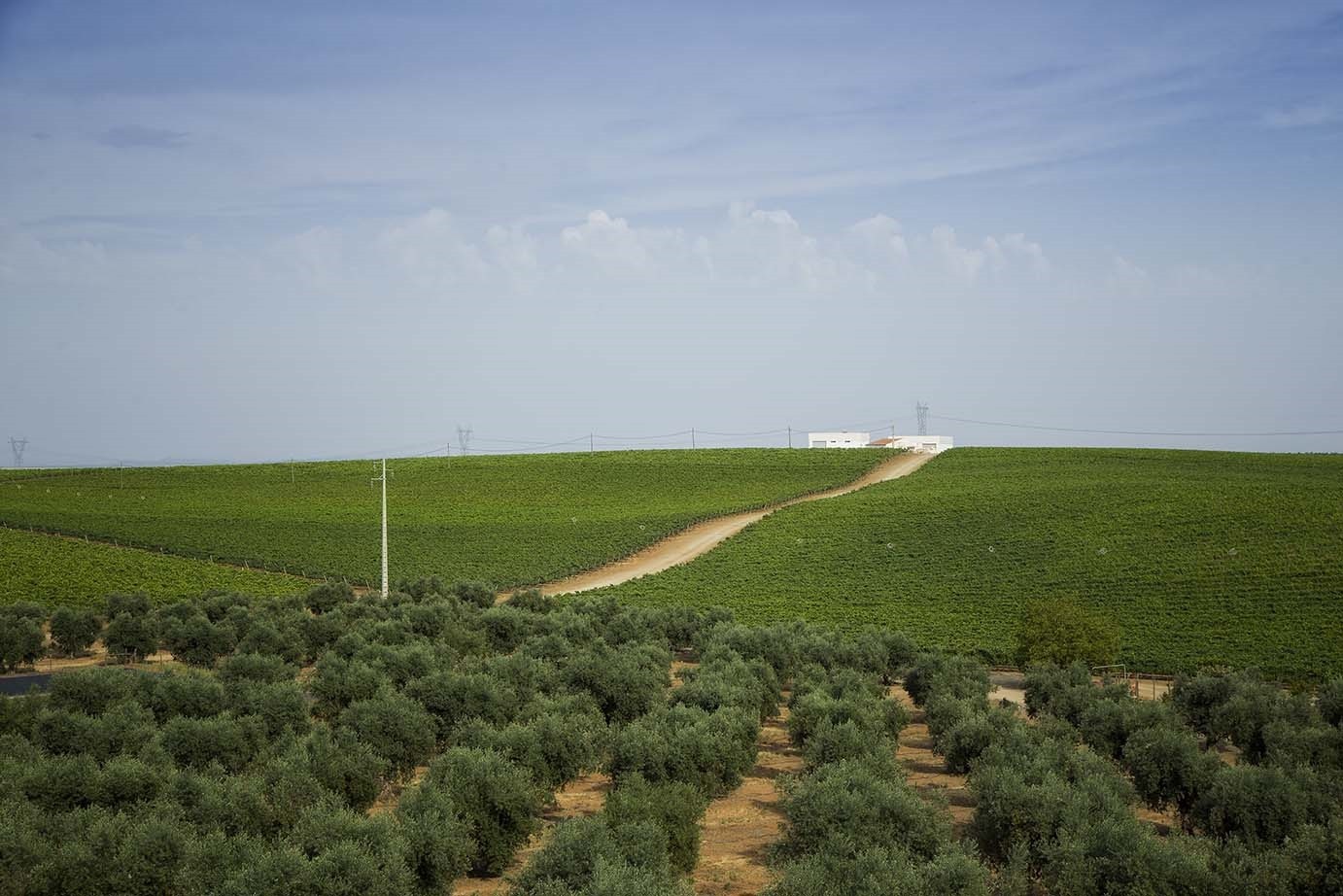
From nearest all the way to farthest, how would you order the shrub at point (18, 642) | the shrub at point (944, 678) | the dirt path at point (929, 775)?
the dirt path at point (929, 775)
the shrub at point (944, 678)
the shrub at point (18, 642)

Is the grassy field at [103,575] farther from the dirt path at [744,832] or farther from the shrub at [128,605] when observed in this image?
the dirt path at [744,832]

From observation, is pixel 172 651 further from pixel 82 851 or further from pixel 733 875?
pixel 733 875

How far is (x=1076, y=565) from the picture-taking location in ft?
211

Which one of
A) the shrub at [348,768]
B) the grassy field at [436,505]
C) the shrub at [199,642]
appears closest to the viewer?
the shrub at [348,768]

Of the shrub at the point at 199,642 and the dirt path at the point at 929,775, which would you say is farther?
the shrub at the point at 199,642

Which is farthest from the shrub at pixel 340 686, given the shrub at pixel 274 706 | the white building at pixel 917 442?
the white building at pixel 917 442

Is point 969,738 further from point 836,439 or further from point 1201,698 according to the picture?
point 836,439

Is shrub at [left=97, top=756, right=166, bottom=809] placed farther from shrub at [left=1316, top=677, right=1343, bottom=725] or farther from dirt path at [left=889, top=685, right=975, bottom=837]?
shrub at [left=1316, top=677, right=1343, bottom=725]

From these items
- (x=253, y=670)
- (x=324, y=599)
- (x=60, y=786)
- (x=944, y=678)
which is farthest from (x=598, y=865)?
(x=324, y=599)

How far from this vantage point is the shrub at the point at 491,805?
19469 mm

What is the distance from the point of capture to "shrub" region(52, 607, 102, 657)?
4578 cm

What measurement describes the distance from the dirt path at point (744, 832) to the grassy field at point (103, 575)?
4083 cm

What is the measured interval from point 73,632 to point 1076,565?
5225 centimetres

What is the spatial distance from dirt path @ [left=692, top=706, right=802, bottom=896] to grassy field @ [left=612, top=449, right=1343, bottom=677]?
74.0 ft
